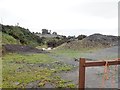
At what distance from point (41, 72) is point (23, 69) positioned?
109 cm

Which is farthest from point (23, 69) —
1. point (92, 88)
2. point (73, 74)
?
point (92, 88)

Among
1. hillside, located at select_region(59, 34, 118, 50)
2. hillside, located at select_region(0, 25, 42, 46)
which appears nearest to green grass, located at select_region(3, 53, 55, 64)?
A: hillside, located at select_region(0, 25, 42, 46)

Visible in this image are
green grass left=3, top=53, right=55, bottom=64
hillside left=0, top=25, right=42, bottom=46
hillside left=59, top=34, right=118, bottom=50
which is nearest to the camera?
green grass left=3, top=53, right=55, bottom=64

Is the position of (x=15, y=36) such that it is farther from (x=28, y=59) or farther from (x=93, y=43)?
(x=28, y=59)

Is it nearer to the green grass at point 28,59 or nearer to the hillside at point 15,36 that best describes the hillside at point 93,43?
the hillside at point 15,36

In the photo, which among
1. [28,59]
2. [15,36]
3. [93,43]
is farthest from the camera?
[15,36]

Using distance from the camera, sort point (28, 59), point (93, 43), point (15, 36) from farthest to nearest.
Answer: point (15, 36)
point (93, 43)
point (28, 59)

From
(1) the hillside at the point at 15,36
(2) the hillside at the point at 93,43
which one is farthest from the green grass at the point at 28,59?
(2) the hillside at the point at 93,43

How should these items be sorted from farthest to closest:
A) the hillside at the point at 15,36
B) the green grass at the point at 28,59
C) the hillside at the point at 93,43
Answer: the hillside at the point at 93,43
the hillside at the point at 15,36
the green grass at the point at 28,59

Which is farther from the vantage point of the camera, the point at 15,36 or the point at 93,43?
the point at 15,36

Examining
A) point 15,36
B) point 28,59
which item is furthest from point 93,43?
point 28,59

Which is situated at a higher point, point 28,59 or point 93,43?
point 93,43

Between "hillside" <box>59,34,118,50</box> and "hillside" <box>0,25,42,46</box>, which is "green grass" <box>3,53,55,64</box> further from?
"hillside" <box>59,34,118,50</box>

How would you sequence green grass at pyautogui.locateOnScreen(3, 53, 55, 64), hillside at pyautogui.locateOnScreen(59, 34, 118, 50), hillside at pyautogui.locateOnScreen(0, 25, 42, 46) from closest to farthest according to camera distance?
green grass at pyautogui.locateOnScreen(3, 53, 55, 64) → hillside at pyautogui.locateOnScreen(0, 25, 42, 46) → hillside at pyautogui.locateOnScreen(59, 34, 118, 50)
